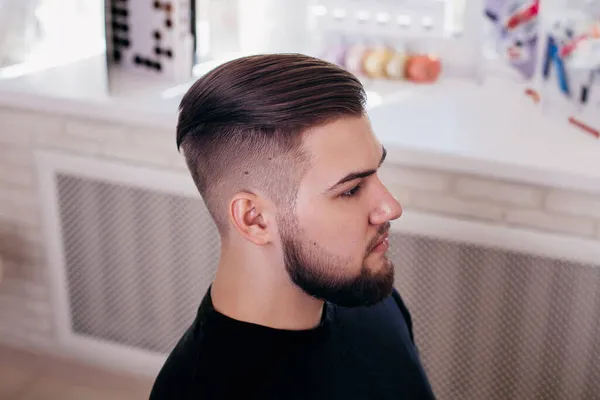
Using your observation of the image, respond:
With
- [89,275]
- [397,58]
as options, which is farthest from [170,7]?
[89,275]

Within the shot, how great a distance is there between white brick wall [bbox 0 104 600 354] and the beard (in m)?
0.57

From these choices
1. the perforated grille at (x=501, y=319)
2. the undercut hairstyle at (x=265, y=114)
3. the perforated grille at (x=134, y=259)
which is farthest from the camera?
the perforated grille at (x=134, y=259)

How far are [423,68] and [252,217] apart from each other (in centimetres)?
99

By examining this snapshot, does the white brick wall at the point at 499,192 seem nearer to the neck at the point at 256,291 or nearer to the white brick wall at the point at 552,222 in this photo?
the white brick wall at the point at 552,222

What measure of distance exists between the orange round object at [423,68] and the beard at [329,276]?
0.93 meters

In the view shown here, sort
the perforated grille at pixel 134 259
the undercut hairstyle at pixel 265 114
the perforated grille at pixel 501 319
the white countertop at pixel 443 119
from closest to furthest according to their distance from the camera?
the undercut hairstyle at pixel 265 114 < the white countertop at pixel 443 119 < the perforated grille at pixel 501 319 < the perforated grille at pixel 134 259

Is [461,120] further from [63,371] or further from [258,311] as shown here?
[63,371]

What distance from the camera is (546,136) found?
62.9 inches

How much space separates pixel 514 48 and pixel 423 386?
959 millimetres

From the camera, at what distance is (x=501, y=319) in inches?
65.6

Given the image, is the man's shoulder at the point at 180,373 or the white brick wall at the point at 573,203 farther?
the white brick wall at the point at 573,203

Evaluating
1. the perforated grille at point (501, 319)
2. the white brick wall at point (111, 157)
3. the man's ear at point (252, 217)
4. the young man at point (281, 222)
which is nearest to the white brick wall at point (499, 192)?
the white brick wall at point (111, 157)

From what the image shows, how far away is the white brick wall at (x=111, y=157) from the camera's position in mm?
1531

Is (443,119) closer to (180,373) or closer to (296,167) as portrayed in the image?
(296,167)
